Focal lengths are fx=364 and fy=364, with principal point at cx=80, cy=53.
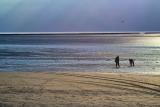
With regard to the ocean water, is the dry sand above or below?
below

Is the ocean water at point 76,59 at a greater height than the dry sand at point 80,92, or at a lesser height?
greater

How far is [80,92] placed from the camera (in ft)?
59.2

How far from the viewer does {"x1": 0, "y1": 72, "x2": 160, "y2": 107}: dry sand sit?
49.6 feet

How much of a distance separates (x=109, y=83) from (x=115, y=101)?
6011 mm

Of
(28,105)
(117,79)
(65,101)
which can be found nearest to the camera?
(28,105)

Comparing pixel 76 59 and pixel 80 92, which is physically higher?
pixel 76 59

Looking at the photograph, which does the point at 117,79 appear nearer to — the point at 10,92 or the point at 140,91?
the point at 140,91

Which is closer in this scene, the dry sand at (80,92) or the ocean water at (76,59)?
the dry sand at (80,92)

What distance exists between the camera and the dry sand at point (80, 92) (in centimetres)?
1512

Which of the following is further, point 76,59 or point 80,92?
point 76,59

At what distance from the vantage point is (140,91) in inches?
734

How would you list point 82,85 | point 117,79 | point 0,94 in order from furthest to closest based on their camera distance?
point 117,79
point 82,85
point 0,94

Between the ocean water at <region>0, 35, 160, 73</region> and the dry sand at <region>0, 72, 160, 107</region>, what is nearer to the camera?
the dry sand at <region>0, 72, 160, 107</region>

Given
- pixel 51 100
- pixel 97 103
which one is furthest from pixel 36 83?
pixel 97 103
